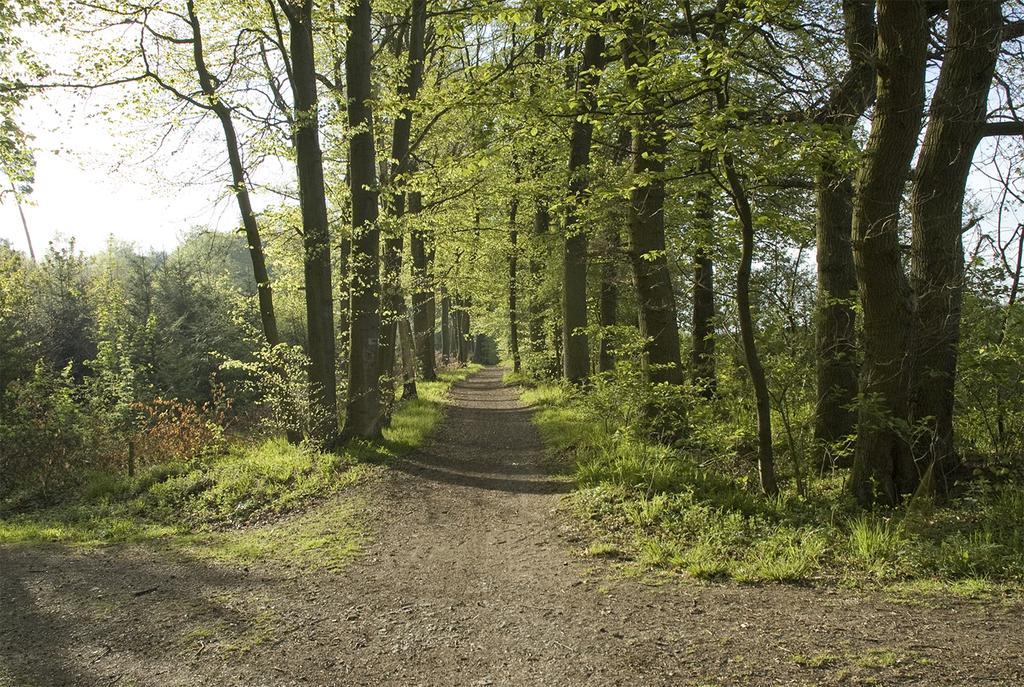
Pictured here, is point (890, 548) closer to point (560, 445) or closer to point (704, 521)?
point (704, 521)

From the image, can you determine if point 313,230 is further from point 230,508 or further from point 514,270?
point 514,270

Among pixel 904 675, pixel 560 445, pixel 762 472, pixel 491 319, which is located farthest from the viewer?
pixel 491 319

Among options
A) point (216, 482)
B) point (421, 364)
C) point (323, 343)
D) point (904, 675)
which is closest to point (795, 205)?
point (323, 343)

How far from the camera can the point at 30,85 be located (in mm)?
10352

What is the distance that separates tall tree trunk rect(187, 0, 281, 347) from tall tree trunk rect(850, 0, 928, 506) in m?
10.1

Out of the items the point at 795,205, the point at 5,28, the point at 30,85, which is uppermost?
the point at 5,28

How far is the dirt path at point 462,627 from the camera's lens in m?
3.73

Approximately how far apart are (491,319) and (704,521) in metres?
25.9

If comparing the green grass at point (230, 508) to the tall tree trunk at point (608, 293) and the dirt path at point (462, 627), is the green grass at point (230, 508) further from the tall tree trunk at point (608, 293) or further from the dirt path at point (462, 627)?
the tall tree trunk at point (608, 293)

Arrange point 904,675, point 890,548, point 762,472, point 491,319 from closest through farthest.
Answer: point 904,675, point 890,548, point 762,472, point 491,319

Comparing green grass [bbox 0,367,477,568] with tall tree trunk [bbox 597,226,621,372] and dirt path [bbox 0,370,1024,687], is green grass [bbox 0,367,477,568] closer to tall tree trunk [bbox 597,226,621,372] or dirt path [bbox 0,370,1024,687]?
dirt path [bbox 0,370,1024,687]

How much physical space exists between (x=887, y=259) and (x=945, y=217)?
2.73 feet

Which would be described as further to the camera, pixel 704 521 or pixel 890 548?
pixel 704 521

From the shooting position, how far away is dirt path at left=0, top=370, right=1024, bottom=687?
12.2 feet
